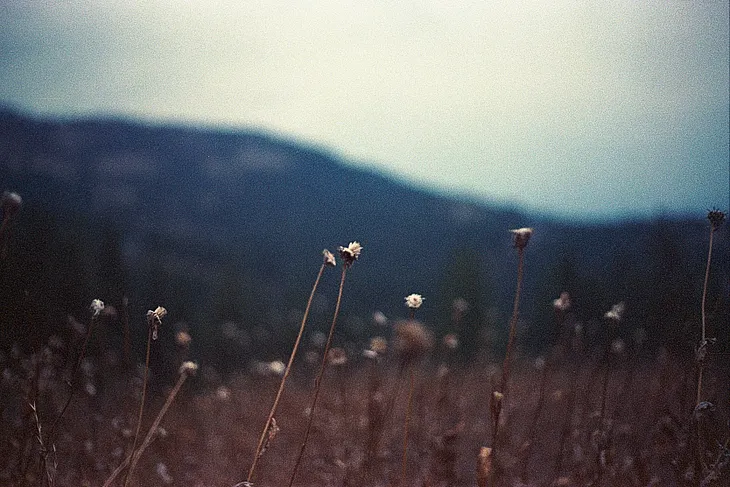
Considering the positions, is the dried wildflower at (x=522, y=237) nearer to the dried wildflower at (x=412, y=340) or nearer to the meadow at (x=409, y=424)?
the meadow at (x=409, y=424)

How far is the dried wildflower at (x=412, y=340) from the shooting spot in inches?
44.3

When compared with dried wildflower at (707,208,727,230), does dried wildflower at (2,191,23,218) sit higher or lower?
lower

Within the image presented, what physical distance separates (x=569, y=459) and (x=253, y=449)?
80.5 inches

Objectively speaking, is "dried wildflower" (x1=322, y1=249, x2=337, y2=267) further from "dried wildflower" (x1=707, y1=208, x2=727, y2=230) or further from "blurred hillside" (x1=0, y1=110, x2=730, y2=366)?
"dried wildflower" (x1=707, y1=208, x2=727, y2=230)

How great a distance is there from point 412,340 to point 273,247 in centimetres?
2998

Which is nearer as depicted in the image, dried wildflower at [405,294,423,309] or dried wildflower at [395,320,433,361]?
dried wildflower at [395,320,433,361]

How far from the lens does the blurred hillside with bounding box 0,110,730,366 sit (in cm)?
340

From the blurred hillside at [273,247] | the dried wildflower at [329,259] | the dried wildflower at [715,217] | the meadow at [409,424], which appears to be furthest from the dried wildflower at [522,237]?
the blurred hillside at [273,247]

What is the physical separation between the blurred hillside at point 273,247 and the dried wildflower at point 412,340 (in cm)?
145

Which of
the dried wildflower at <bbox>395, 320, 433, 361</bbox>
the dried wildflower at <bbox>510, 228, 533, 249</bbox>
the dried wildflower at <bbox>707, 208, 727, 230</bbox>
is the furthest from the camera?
the dried wildflower at <bbox>707, 208, 727, 230</bbox>

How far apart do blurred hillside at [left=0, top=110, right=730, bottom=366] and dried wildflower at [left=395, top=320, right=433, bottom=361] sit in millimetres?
1447

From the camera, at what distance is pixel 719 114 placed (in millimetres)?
3514

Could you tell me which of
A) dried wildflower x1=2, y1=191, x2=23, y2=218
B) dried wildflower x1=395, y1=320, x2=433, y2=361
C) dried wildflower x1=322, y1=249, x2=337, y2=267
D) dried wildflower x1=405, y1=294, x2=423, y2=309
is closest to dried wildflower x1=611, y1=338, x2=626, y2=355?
dried wildflower x1=405, y1=294, x2=423, y2=309

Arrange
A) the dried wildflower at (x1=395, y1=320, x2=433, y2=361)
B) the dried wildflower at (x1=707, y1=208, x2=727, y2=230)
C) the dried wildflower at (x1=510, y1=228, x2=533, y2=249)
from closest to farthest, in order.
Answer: the dried wildflower at (x1=395, y1=320, x2=433, y2=361) → the dried wildflower at (x1=510, y1=228, x2=533, y2=249) → the dried wildflower at (x1=707, y1=208, x2=727, y2=230)
